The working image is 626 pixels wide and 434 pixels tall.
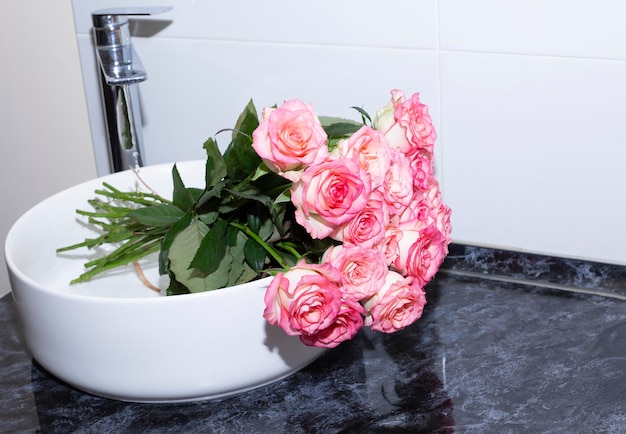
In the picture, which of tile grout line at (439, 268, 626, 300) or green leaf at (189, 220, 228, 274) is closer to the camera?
green leaf at (189, 220, 228, 274)

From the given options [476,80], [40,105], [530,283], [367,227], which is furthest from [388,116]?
[40,105]

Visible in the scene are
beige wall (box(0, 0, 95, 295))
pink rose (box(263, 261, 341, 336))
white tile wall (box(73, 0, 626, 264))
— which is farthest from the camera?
beige wall (box(0, 0, 95, 295))

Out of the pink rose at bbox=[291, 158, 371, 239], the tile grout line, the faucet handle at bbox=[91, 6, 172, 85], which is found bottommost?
the tile grout line

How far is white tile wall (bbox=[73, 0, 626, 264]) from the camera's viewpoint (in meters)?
1.05

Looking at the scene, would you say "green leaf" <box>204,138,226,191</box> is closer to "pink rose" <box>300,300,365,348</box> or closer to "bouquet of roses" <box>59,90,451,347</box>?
"bouquet of roses" <box>59,90,451,347</box>

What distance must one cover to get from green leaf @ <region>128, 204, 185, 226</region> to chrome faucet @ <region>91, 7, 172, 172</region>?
0.27 meters

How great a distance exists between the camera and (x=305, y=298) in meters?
0.79

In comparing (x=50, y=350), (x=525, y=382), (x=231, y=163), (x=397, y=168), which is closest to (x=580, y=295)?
(x=525, y=382)

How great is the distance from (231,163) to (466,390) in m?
0.34

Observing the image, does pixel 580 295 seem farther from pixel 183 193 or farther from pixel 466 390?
pixel 183 193

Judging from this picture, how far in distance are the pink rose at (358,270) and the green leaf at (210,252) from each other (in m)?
0.13

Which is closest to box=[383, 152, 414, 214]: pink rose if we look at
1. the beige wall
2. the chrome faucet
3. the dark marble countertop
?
the dark marble countertop

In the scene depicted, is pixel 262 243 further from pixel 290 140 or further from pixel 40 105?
pixel 40 105

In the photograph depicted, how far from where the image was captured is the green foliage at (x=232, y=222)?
0.90m
